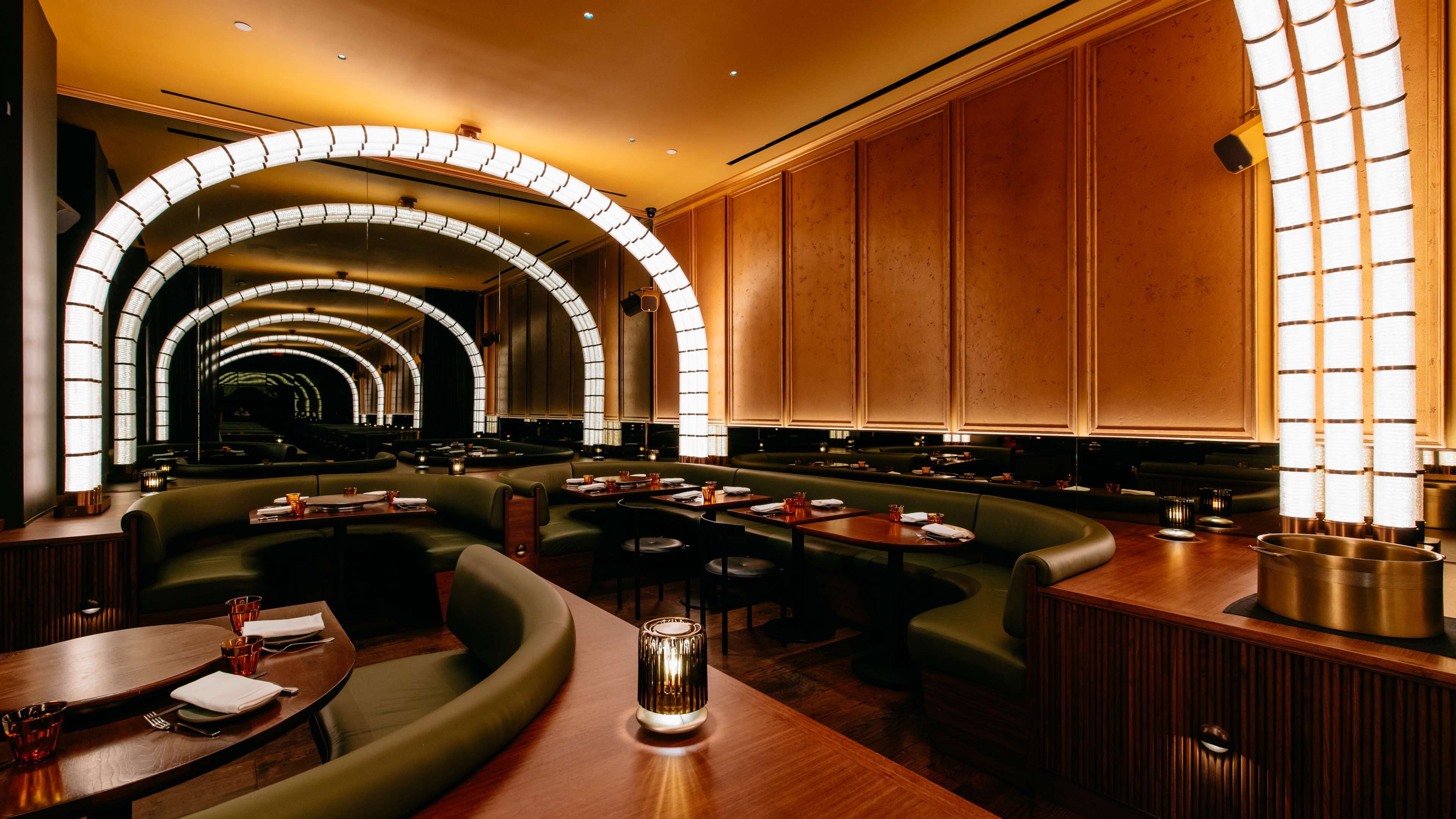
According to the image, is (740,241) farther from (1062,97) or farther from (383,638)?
(383,638)

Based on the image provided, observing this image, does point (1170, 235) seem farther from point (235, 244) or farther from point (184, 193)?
point (235, 244)

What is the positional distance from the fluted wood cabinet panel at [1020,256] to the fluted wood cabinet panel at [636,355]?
4.23 m

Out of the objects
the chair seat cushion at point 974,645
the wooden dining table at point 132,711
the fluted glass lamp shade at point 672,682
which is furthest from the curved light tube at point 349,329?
the fluted glass lamp shade at point 672,682

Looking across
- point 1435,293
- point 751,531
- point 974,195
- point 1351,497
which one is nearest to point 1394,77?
point 1435,293

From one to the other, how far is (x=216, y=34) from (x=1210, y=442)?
21.3ft

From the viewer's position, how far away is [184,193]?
4.39 metres

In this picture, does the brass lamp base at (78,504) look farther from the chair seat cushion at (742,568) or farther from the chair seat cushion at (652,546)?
the chair seat cushion at (742,568)

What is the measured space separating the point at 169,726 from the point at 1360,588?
3.13 metres

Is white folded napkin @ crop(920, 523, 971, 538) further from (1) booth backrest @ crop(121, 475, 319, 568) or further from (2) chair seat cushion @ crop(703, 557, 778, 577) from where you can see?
(1) booth backrest @ crop(121, 475, 319, 568)

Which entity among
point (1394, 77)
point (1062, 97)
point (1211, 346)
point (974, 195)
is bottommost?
point (1211, 346)

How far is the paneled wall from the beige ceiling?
18.4 inches

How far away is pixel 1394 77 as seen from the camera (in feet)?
7.02

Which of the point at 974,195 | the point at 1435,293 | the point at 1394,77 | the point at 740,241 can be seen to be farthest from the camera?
the point at 740,241

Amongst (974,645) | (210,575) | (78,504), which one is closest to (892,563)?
(974,645)
